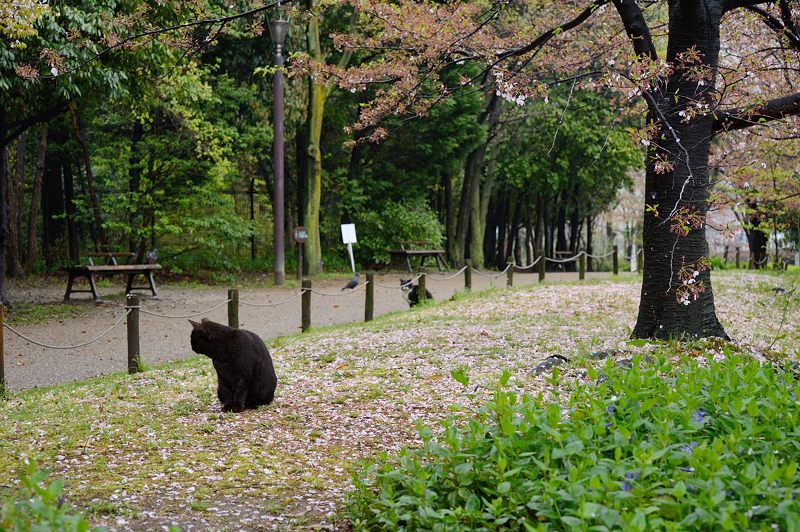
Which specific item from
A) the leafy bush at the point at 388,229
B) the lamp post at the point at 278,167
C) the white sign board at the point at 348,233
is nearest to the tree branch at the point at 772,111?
the lamp post at the point at 278,167

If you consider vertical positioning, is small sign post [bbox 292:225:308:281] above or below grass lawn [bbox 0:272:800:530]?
above

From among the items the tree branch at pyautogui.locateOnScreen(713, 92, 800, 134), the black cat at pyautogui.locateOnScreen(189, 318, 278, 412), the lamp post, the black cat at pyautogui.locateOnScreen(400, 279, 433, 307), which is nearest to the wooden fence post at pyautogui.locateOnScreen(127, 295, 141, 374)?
the black cat at pyautogui.locateOnScreen(189, 318, 278, 412)

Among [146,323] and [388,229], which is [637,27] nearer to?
[146,323]

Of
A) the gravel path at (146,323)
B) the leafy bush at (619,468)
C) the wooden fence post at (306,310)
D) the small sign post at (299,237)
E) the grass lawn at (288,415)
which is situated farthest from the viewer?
the small sign post at (299,237)

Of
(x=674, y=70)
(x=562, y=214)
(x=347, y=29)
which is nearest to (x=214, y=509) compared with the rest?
(x=674, y=70)

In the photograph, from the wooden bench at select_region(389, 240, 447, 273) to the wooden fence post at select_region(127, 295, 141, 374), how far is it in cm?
1392

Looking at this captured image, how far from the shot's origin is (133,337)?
30.6 feet

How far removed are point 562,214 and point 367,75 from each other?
23679 mm

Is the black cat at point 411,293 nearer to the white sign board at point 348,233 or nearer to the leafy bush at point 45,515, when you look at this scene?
the white sign board at point 348,233

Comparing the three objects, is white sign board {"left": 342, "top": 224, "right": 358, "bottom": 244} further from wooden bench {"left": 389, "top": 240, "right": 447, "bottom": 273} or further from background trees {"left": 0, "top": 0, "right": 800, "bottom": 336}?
wooden bench {"left": 389, "top": 240, "right": 447, "bottom": 273}

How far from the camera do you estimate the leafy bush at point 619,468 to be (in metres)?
2.95

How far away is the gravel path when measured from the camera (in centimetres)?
988

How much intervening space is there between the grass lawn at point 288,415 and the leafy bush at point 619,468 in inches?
30.5

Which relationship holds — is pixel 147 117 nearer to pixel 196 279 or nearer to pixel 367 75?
pixel 196 279
